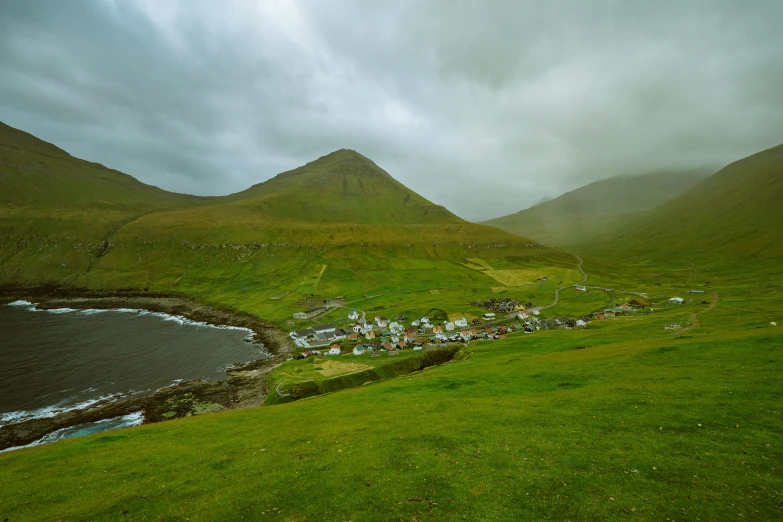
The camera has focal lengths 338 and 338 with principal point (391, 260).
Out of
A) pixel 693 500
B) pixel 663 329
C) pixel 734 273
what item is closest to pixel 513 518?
pixel 693 500

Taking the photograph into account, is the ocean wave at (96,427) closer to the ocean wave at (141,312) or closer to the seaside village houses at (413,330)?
the seaside village houses at (413,330)

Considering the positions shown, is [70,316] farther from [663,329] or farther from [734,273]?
[734,273]

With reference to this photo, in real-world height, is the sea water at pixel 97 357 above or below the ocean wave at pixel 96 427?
above

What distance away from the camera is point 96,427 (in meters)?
66.7

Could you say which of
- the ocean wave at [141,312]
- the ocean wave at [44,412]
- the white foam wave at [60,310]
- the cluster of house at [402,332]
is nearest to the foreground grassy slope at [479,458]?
the ocean wave at [44,412]

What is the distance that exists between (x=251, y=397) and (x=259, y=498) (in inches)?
2615

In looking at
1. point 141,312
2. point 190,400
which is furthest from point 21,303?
point 190,400

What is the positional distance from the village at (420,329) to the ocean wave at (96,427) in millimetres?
41540

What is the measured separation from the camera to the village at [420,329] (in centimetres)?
10862

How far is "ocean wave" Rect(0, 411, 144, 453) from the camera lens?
62716mm

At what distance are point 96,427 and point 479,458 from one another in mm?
80847

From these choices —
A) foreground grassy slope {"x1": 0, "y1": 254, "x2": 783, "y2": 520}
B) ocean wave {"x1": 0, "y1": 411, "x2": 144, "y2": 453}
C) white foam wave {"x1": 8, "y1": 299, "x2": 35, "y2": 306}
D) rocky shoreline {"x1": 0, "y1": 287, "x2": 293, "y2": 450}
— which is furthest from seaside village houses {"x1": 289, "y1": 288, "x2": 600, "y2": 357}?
white foam wave {"x1": 8, "y1": 299, "x2": 35, "y2": 306}

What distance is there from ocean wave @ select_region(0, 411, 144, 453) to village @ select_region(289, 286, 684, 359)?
136 ft

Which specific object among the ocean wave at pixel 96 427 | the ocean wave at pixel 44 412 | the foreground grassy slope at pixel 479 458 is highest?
the foreground grassy slope at pixel 479 458
